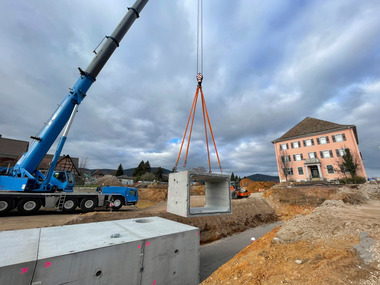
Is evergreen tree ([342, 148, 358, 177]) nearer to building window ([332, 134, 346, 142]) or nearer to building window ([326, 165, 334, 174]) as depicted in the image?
building window ([326, 165, 334, 174])

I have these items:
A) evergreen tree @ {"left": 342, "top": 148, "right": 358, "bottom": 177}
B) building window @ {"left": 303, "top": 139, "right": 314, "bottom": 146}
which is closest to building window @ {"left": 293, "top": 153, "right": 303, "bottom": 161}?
building window @ {"left": 303, "top": 139, "right": 314, "bottom": 146}

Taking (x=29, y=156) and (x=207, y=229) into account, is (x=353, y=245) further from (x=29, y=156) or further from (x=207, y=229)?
(x=29, y=156)

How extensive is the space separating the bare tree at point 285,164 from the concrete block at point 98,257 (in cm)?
3234

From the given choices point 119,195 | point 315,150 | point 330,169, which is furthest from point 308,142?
point 119,195

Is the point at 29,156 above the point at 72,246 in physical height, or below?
above

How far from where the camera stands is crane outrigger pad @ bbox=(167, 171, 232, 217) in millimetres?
4406

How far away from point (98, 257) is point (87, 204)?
10304 mm

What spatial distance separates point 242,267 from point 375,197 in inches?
789

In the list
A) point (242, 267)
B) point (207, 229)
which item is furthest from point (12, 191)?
point (242, 267)

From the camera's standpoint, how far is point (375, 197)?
51.4 ft

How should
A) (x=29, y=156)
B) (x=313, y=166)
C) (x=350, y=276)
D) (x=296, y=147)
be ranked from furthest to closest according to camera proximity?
1. (x=296, y=147)
2. (x=313, y=166)
3. (x=29, y=156)
4. (x=350, y=276)

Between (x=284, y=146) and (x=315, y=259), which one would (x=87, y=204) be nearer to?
(x=315, y=259)

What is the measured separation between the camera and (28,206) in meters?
9.51

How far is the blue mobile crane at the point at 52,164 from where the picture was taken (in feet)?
29.9
